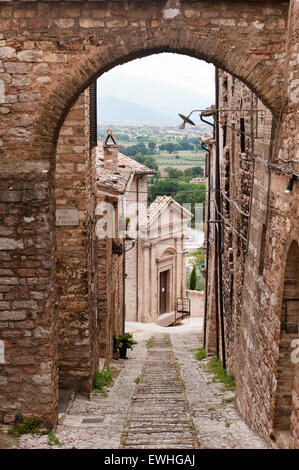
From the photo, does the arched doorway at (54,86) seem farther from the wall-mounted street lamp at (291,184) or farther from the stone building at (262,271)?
the wall-mounted street lamp at (291,184)

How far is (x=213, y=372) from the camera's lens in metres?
12.3

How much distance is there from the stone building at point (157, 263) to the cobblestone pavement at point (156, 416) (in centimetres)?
1256

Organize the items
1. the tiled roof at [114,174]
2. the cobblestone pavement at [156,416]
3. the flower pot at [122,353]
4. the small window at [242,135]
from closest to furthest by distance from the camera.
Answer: the cobblestone pavement at [156,416], the small window at [242,135], the tiled roof at [114,174], the flower pot at [122,353]

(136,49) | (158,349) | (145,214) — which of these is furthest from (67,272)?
(145,214)

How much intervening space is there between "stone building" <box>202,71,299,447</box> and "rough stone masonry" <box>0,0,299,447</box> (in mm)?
58

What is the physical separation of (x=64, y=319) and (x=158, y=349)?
8808mm

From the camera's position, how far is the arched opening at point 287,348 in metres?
5.96

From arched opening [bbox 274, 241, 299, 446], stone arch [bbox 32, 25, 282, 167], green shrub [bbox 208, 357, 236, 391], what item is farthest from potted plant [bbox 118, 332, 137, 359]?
stone arch [bbox 32, 25, 282, 167]

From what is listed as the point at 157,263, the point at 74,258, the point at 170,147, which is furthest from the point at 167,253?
the point at 170,147

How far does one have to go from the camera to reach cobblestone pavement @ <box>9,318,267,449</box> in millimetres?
6453

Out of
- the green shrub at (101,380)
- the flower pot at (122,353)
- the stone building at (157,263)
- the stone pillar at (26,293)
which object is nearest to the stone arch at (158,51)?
the stone pillar at (26,293)

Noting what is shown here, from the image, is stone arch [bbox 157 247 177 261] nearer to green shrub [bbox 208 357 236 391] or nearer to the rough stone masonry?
green shrub [bbox 208 357 236 391]

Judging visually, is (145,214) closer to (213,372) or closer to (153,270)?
(153,270)

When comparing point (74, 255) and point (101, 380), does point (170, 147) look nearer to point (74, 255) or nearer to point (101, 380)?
point (101, 380)
